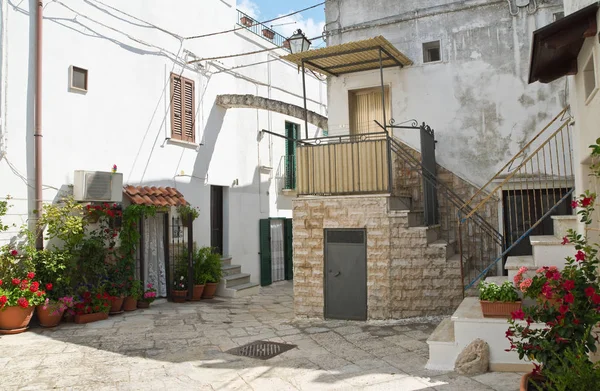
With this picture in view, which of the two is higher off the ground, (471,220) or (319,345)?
(471,220)

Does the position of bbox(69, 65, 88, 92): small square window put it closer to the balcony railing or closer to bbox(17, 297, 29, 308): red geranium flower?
bbox(17, 297, 29, 308): red geranium flower

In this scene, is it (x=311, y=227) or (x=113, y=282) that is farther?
(x=113, y=282)

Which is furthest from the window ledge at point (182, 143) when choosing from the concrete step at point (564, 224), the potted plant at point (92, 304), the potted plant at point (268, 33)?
the concrete step at point (564, 224)

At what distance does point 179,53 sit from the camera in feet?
38.8

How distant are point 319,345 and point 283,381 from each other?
1.50 metres

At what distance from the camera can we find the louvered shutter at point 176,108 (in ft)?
37.9

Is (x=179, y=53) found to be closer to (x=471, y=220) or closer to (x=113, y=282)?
(x=113, y=282)

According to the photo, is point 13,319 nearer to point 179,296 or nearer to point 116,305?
point 116,305

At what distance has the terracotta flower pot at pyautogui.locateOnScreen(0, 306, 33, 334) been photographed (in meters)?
7.76

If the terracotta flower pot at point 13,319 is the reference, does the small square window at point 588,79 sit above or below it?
above

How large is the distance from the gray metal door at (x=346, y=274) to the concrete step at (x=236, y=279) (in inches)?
166

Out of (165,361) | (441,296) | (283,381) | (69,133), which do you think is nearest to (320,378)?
(283,381)

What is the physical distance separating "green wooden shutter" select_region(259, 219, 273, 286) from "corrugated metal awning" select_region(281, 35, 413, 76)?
542 cm

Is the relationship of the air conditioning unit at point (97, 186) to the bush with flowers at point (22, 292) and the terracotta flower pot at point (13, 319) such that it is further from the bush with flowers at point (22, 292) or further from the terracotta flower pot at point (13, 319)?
the terracotta flower pot at point (13, 319)
